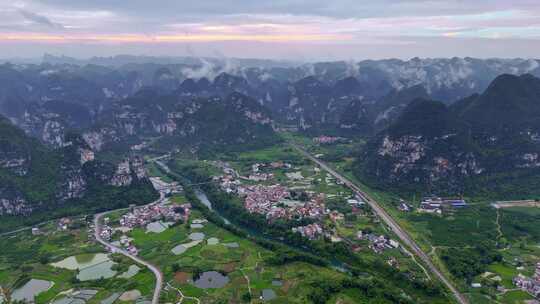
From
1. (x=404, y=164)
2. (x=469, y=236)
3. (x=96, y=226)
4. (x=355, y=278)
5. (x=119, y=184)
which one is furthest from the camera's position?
(x=404, y=164)

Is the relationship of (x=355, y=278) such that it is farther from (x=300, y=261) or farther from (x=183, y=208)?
(x=183, y=208)

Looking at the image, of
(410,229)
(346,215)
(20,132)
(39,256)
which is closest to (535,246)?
(410,229)

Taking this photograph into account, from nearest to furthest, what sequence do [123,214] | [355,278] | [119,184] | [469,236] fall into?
1. [355,278]
2. [469,236]
3. [123,214]
4. [119,184]

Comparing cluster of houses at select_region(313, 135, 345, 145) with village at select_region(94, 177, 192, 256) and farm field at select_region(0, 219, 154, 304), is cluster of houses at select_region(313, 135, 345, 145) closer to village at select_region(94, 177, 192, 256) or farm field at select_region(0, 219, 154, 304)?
village at select_region(94, 177, 192, 256)

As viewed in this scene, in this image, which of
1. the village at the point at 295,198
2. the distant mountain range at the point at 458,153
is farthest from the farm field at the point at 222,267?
the distant mountain range at the point at 458,153

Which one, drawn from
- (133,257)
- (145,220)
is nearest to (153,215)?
(145,220)

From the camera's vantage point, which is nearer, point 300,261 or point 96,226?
point 300,261

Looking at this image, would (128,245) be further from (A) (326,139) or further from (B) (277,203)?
(A) (326,139)
